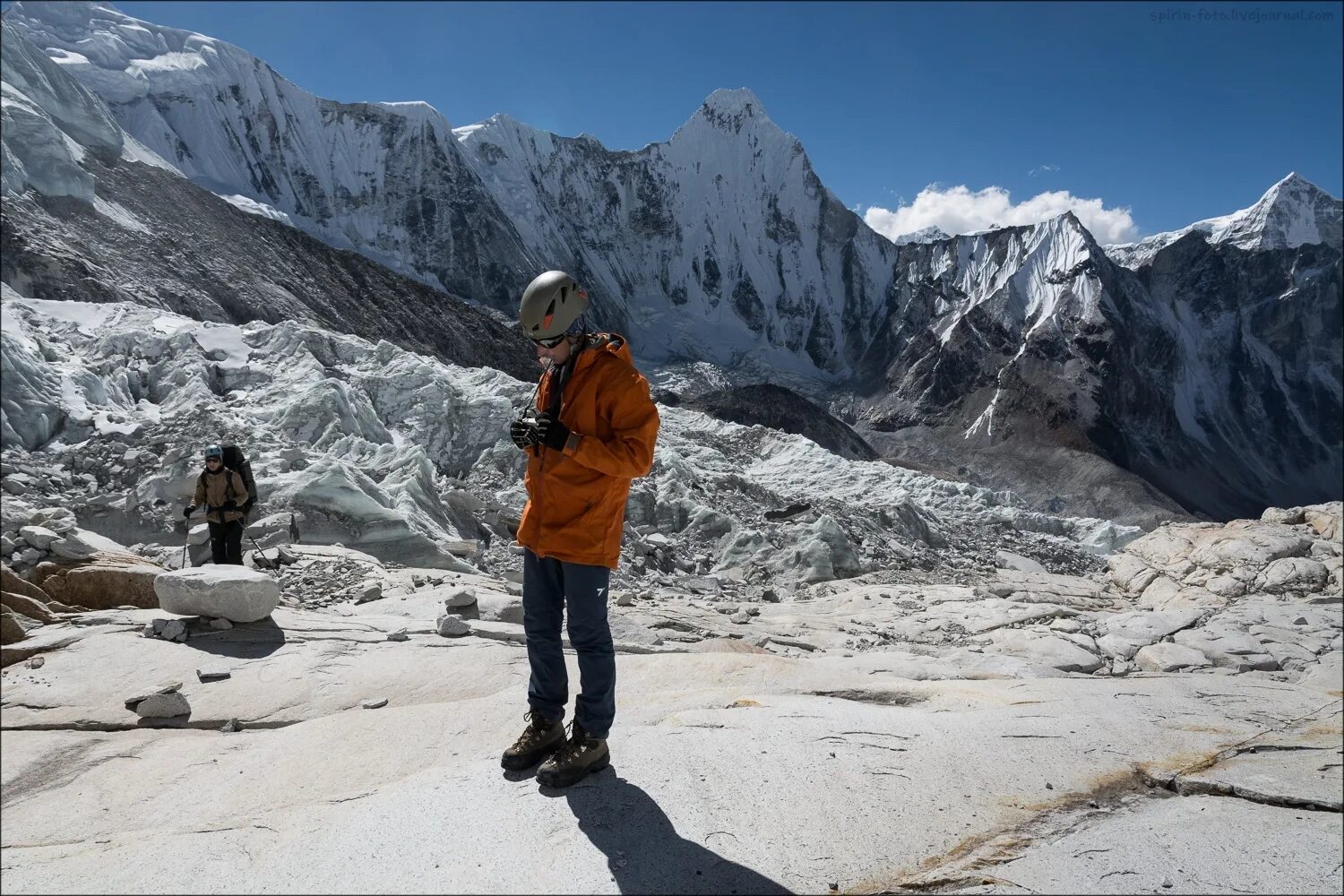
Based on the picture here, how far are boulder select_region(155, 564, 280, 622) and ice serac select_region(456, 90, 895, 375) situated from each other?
76787 millimetres

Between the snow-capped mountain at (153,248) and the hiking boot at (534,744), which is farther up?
the snow-capped mountain at (153,248)

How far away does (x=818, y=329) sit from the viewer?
315 feet

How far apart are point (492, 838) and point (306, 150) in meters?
81.0

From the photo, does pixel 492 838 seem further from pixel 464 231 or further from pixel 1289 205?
pixel 1289 205

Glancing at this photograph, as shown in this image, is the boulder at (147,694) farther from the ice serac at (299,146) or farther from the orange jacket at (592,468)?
the ice serac at (299,146)

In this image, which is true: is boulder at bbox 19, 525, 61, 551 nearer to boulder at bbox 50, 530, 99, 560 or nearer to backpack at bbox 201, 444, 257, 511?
boulder at bbox 50, 530, 99, 560

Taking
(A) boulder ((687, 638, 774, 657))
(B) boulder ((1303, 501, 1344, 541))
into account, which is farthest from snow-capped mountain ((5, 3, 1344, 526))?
(A) boulder ((687, 638, 774, 657))

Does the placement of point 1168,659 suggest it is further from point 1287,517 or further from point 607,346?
point 1287,517

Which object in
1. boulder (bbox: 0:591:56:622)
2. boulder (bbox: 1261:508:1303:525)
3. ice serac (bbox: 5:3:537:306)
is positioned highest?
ice serac (bbox: 5:3:537:306)

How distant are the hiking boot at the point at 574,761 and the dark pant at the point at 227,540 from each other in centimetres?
552

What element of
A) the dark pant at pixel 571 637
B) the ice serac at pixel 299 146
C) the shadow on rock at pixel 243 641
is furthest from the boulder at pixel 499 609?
the ice serac at pixel 299 146

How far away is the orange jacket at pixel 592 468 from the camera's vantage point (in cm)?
270

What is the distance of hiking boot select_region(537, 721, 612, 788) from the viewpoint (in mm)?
2568

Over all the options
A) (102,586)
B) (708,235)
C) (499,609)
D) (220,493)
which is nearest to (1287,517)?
(499,609)
